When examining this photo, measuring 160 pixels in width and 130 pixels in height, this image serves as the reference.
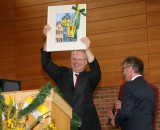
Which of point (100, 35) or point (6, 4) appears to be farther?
point (6, 4)

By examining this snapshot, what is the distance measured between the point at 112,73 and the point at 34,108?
3.80 m

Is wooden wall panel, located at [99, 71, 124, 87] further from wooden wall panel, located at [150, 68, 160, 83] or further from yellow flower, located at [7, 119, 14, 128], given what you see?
yellow flower, located at [7, 119, 14, 128]

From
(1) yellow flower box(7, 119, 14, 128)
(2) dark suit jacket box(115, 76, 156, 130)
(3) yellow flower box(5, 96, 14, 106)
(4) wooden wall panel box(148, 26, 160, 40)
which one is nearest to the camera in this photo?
(1) yellow flower box(7, 119, 14, 128)

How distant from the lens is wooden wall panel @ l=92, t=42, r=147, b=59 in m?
5.32

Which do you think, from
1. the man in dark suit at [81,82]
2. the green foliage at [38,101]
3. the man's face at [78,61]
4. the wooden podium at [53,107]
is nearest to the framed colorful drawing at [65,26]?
the man in dark suit at [81,82]

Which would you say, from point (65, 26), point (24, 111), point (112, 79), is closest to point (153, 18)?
point (112, 79)

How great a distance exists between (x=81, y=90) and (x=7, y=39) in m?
3.09

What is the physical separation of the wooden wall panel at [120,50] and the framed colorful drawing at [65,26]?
2.01 m

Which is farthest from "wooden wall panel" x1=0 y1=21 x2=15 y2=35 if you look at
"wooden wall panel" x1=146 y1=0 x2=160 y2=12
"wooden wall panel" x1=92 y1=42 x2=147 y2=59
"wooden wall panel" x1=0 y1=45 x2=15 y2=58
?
"wooden wall panel" x1=146 y1=0 x2=160 y2=12

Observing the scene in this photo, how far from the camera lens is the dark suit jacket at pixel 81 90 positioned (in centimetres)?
338

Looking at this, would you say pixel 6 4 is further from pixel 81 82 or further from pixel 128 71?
pixel 128 71

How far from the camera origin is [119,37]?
216 inches

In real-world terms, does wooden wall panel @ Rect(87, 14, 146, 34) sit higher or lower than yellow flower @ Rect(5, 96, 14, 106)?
higher

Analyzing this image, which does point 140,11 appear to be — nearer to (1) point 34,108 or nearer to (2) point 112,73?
(2) point 112,73
